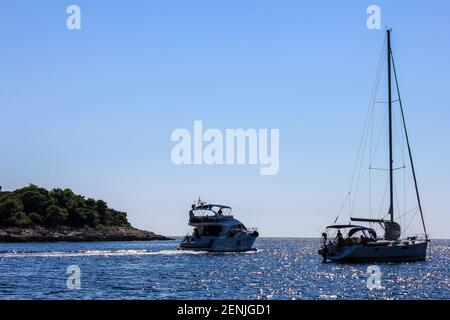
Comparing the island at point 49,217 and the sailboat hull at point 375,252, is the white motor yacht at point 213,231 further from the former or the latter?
the island at point 49,217

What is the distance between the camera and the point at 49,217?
180125 mm

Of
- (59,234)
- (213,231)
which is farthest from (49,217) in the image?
(213,231)

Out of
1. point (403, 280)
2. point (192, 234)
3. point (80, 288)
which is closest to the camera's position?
point (80, 288)

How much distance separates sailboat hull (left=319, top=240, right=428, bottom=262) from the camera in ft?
246

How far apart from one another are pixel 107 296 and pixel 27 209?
470 ft

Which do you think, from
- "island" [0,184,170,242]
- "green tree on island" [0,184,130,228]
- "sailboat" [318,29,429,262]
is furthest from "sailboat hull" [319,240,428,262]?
"green tree on island" [0,184,130,228]

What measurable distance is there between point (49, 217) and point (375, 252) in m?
122

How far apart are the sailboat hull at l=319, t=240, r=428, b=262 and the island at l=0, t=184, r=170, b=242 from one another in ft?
354

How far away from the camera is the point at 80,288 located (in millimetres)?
49125
